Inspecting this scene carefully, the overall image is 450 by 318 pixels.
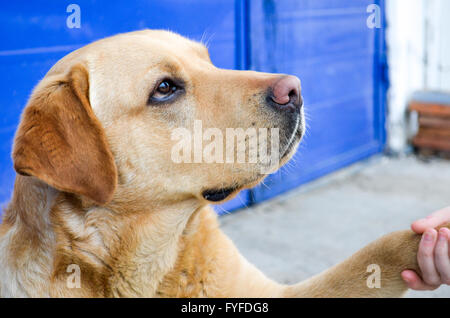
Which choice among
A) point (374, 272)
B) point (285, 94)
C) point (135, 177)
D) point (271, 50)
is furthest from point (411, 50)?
point (135, 177)

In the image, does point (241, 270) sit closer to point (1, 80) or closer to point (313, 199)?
point (1, 80)

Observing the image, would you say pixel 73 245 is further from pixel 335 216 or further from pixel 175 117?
pixel 335 216

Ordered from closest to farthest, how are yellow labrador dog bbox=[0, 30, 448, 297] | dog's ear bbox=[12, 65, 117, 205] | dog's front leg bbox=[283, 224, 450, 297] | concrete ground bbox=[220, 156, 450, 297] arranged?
dog's ear bbox=[12, 65, 117, 205] < yellow labrador dog bbox=[0, 30, 448, 297] < dog's front leg bbox=[283, 224, 450, 297] < concrete ground bbox=[220, 156, 450, 297]

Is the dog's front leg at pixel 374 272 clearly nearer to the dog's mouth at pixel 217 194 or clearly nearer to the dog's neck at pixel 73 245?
the dog's mouth at pixel 217 194

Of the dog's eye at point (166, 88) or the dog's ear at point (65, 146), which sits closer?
the dog's ear at point (65, 146)

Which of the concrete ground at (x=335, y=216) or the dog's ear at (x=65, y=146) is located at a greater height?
the dog's ear at (x=65, y=146)

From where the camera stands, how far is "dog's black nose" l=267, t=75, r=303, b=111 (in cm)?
199

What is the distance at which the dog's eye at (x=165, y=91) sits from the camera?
6.86ft

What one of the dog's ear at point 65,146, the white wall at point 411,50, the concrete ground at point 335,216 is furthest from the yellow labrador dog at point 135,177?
the white wall at point 411,50

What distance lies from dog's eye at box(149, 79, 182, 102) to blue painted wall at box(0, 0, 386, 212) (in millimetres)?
701

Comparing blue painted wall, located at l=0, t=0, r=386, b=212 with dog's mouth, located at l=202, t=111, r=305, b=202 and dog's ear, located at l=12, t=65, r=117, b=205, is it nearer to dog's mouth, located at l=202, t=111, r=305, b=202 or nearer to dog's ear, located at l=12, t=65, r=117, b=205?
dog's mouth, located at l=202, t=111, r=305, b=202

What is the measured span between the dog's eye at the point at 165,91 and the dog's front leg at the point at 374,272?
3.42 feet

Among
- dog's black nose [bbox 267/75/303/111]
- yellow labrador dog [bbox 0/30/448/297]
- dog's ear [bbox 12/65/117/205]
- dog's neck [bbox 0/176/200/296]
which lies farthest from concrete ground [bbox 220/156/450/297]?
dog's ear [bbox 12/65/117/205]

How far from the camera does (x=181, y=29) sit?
4145 millimetres
